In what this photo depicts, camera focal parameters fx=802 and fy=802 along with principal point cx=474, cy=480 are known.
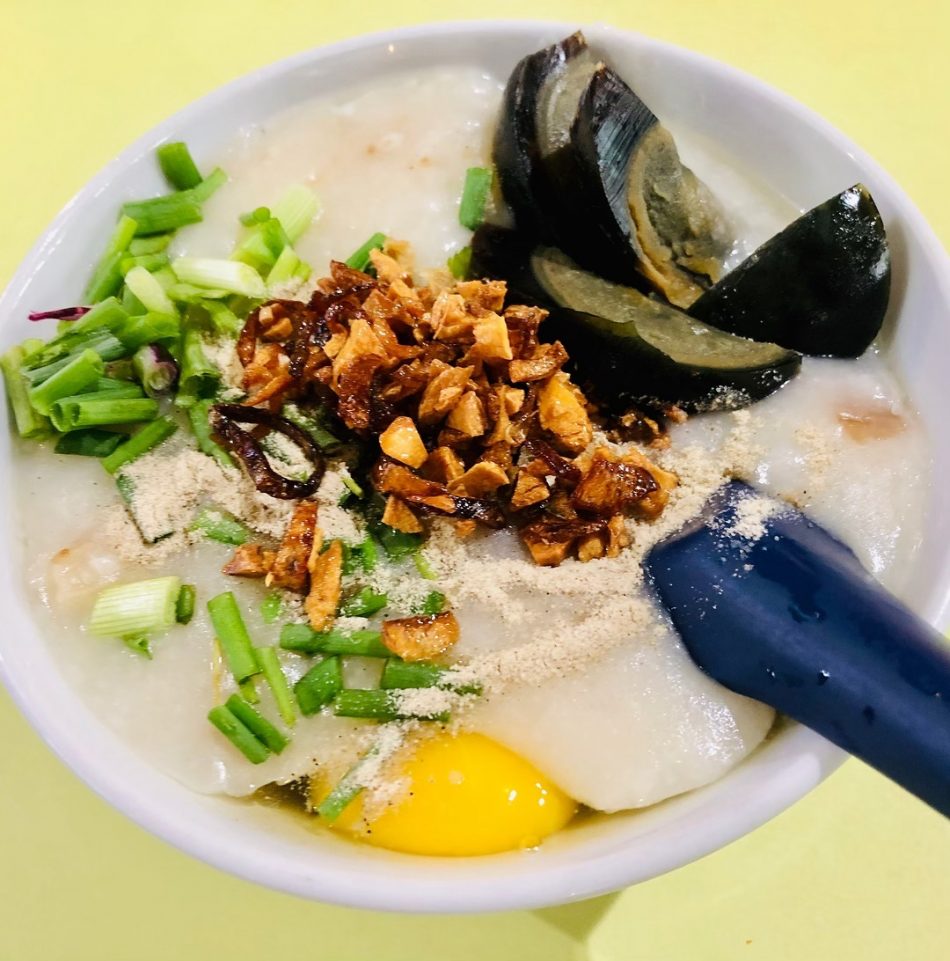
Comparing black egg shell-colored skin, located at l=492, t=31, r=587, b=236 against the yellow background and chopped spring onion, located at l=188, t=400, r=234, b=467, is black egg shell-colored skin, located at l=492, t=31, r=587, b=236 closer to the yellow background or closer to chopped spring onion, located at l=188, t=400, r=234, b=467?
chopped spring onion, located at l=188, t=400, r=234, b=467

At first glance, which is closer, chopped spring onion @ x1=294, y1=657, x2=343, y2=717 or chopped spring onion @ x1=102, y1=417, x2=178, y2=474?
chopped spring onion @ x1=294, y1=657, x2=343, y2=717

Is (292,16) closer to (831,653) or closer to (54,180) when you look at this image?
(54,180)

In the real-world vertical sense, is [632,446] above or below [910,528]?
above

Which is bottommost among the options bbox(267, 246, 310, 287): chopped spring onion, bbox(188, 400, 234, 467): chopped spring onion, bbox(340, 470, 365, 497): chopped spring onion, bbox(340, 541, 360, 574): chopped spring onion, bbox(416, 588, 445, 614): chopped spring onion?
bbox(416, 588, 445, 614): chopped spring onion

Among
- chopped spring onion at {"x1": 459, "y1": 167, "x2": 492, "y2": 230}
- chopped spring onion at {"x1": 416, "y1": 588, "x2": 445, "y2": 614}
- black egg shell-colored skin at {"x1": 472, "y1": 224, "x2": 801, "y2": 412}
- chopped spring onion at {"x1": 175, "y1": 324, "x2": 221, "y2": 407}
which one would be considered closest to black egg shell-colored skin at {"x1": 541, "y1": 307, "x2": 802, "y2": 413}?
black egg shell-colored skin at {"x1": 472, "y1": 224, "x2": 801, "y2": 412}

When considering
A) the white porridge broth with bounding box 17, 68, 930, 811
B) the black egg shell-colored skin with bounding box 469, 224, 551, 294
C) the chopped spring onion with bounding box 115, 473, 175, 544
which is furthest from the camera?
the black egg shell-colored skin with bounding box 469, 224, 551, 294

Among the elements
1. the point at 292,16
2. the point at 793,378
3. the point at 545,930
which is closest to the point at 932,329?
the point at 793,378
